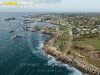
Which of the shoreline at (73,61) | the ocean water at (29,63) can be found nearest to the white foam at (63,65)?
the ocean water at (29,63)

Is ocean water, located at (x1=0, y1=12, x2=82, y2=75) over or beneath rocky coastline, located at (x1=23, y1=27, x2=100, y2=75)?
beneath

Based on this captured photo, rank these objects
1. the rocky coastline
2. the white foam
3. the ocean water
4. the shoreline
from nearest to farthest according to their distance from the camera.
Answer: the ocean water, the white foam, the rocky coastline, the shoreline

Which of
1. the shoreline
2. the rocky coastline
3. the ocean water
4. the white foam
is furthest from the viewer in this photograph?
the shoreline

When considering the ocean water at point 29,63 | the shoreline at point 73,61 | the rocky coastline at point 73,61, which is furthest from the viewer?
the shoreline at point 73,61

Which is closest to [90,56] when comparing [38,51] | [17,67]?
[38,51]

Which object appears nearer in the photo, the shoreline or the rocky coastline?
the rocky coastline

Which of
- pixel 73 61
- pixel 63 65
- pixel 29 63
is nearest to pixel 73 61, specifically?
pixel 73 61

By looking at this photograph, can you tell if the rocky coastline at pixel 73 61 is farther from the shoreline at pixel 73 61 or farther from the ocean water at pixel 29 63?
the ocean water at pixel 29 63

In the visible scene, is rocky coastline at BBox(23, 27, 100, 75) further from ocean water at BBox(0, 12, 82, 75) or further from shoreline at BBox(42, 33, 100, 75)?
ocean water at BBox(0, 12, 82, 75)

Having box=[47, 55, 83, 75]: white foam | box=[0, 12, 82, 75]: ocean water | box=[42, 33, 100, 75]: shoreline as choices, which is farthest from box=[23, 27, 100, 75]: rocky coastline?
box=[0, 12, 82, 75]: ocean water

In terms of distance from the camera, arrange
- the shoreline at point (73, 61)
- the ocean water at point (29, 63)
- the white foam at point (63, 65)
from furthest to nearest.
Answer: the shoreline at point (73, 61), the white foam at point (63, 65), the ocean water at point (29, 63)

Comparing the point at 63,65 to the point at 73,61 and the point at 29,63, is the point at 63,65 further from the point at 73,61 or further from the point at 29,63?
the point at 29,63

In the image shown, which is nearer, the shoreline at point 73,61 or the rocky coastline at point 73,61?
the rocky coastline at point 73,61
